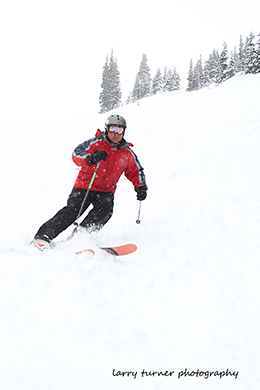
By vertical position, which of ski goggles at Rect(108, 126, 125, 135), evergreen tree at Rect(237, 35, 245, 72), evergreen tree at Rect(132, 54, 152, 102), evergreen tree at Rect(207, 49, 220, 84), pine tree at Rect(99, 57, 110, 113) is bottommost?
ski goggles at Rect(108, 126, 125, 135)

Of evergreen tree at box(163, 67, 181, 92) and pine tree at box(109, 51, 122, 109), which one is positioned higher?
evergreen tree at box(163, 67, 181, 92)

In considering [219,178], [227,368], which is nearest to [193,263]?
[227,368]

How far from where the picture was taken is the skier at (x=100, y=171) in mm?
4584

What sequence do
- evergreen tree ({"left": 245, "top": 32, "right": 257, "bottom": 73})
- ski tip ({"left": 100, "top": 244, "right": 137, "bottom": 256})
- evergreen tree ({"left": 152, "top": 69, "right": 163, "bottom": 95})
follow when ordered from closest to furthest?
ski tip ({"left": 100, "top": 244, "right": 137, "bottom": 256})
evergreen tree ({"left": 245, "top": 32, "right": 257, "bottom": 73})
evergreen tree ({"left": 152, "top": 69, "right": 163, "bottom": 95})

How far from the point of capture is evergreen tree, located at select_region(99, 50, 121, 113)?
44969 millimetres

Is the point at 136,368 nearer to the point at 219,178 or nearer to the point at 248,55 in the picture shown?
the point at 219,178

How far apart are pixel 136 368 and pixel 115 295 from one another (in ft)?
2.83

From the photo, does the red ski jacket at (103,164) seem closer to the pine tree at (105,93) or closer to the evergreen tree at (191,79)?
the pine tree at (105,93)

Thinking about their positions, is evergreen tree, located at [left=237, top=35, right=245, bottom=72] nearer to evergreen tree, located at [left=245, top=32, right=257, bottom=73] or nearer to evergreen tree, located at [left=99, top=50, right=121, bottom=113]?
evergreen tree, located at [left=245, top=32, right=257, bottom=73]

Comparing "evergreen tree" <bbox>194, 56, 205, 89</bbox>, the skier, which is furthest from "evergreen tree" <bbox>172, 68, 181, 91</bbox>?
the skier

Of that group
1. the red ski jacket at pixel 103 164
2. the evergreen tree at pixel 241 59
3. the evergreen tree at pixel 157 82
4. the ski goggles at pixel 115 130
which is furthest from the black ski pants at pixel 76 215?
the evergreen tree at pixel 241 59

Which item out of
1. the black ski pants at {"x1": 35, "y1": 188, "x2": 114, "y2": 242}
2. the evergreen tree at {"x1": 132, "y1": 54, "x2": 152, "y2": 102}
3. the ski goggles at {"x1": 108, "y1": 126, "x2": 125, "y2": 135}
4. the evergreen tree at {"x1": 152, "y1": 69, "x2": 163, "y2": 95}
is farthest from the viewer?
the evergreen tree at {"x1": 152, "y1": 69, "x2": 163, "y2": 95}

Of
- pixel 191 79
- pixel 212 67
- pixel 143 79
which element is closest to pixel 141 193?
pixel 143 79

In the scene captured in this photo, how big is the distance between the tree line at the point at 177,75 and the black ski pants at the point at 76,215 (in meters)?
38.1
